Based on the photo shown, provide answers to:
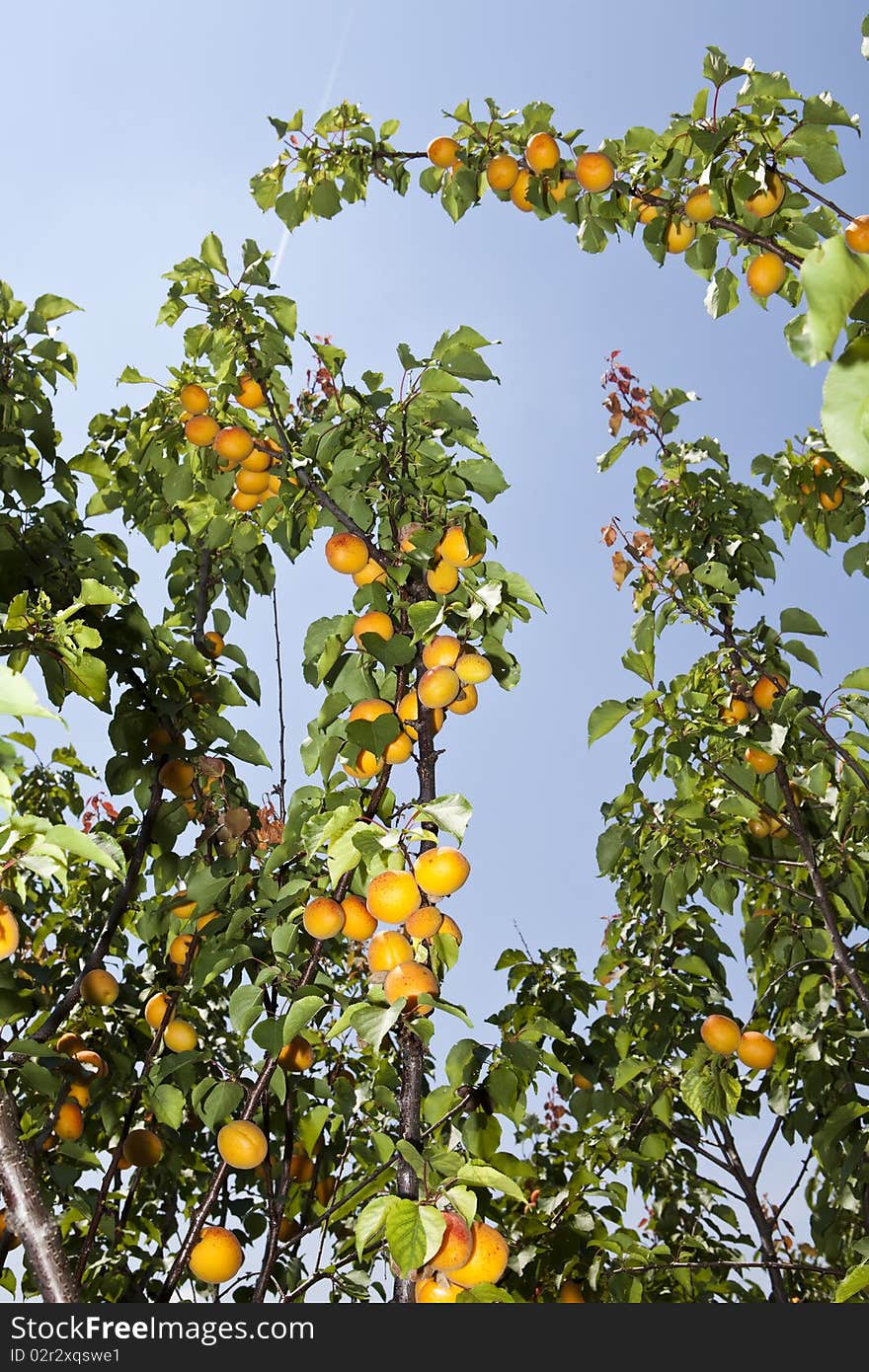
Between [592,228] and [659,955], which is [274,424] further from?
[659,955]

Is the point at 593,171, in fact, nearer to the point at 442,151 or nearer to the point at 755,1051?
the point at 442,151

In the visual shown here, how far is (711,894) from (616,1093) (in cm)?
61

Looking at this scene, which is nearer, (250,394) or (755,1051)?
(250,394)

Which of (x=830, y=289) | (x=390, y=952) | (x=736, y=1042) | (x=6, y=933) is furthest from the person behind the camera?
(x=736, y=1042)

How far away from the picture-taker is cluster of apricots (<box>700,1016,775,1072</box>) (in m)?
2.16

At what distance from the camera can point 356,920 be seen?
139 cm

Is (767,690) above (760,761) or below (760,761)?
above

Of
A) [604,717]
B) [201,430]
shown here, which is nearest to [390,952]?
[604,717]

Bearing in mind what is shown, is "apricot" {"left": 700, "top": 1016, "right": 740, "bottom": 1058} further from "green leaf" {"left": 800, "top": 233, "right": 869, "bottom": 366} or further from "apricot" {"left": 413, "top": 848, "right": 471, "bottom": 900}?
"green leaf" {"left": 800, "top": 233, "right": 869, "bottom": 366}

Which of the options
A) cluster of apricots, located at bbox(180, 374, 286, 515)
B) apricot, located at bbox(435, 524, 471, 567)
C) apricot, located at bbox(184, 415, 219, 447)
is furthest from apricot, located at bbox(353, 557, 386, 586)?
apricot, located at bbox(184, 415, 219, 447)

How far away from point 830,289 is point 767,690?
1.97 m

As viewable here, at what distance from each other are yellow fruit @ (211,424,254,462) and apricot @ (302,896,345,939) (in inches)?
37.2

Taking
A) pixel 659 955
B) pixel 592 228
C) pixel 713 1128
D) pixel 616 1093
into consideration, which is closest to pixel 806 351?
pixel 592 228

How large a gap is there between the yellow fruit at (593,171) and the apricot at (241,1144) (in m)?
1.87
